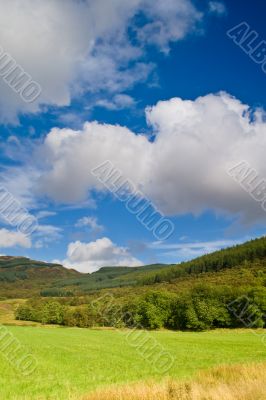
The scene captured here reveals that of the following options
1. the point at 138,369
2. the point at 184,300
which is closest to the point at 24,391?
the point at 138,369

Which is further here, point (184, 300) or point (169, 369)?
point (184, 300)

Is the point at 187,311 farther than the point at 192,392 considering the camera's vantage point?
Yes

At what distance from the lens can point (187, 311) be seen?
351ft

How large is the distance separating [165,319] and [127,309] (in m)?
23.6

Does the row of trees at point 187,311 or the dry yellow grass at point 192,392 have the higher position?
the row of trees at point 187,311

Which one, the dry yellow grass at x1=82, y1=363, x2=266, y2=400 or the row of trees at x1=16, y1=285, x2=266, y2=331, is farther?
the row of trees at x1=16, y1=285, x2=266, y2=331

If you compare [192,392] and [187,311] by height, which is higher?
[187,311]

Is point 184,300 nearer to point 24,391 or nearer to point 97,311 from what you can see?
point 97,311

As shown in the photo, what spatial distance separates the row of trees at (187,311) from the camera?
104188mm

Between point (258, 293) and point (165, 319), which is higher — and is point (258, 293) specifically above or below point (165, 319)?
above

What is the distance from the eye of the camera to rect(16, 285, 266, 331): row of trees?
10419cm

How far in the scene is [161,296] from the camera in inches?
4843

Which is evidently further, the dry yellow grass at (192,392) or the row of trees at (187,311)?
the row of trees at (187,311)

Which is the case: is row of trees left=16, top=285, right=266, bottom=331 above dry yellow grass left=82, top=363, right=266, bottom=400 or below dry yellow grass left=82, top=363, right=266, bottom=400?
above
